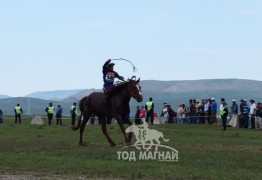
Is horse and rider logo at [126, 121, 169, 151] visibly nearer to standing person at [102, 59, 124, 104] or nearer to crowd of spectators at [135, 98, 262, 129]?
standing person at [102, 59, 124, 104]

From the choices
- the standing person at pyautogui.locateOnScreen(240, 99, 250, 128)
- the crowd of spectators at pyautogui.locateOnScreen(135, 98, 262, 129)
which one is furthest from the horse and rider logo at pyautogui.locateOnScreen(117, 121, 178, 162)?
the standing person at pyautogui.locateOnScreen(240, 99, 250, 128)

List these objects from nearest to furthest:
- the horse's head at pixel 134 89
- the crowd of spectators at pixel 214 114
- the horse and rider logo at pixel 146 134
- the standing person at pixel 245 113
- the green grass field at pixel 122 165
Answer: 1. the green grass field at pixel 122 165
2. the horse and rider logo at pixel 146 134
3. the horse's head at pixel 134 89
4. the crowd of spectators at pixel 214 114
5. the standing person at pixel 245 113

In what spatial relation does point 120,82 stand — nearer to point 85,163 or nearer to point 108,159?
point 108,159

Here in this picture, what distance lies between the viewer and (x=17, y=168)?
1379 cm

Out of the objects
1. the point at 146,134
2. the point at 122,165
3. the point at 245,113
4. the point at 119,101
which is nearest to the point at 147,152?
the point at 146,134

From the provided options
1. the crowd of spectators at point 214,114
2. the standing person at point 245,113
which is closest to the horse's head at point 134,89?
the crowd of spectators at point 214,114

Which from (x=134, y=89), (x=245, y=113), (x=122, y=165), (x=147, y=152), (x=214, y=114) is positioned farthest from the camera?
(x=214, y=114)

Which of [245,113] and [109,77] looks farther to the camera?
[245,113]

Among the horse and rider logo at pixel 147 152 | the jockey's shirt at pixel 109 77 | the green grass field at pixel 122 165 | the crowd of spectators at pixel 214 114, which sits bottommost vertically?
the green grass field at pixel 122 165

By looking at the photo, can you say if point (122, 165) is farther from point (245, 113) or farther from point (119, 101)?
point (245, 113)

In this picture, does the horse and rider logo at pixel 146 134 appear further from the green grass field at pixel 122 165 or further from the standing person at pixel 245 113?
the standing person at pixel 245 113

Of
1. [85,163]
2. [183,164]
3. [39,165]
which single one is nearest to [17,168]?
[39,165]

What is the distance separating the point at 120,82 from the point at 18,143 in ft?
14.5

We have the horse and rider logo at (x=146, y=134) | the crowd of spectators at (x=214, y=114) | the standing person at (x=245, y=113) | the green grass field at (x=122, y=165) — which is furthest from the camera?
the standing person at (x=245, y=113)
